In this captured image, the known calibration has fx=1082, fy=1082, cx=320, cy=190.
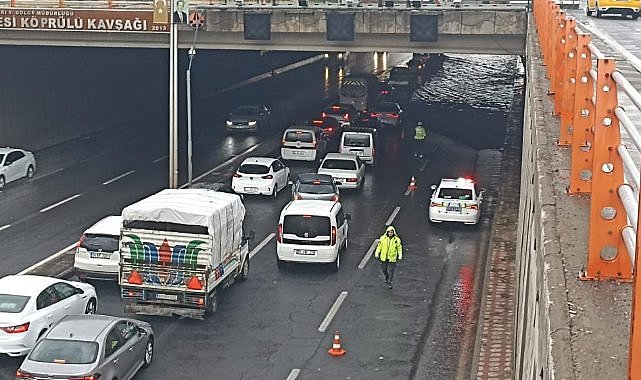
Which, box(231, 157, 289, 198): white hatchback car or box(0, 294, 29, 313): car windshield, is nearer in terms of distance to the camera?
box(0, 294, 29, 313): car windshield

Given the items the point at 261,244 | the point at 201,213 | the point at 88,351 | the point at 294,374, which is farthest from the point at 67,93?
the point at 88,351

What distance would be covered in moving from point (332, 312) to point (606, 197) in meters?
18.3

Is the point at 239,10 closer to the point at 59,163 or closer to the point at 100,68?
the point at 59,163

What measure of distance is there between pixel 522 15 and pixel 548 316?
3650 cm

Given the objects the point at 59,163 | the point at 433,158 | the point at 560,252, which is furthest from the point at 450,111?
the point at 560,252

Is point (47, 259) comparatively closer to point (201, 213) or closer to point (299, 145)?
point (201, 213)

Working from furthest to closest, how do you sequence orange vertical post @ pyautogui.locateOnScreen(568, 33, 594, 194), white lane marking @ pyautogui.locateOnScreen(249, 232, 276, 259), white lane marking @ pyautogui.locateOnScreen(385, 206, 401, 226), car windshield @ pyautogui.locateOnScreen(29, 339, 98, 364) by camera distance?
1. white lane marking @ pyautogui.locateOnScreen(385, 206, 401, 226)
2. white lane marking @ pyautogui.locateOnScreen(249, 232, 276, 259)
3. car windshield @ pyautogui.locateOnScreen(29, 339, 98, 364)
4. orange vertical post @ pyautogui.locateOnScreen(568, 33, 594, 194)

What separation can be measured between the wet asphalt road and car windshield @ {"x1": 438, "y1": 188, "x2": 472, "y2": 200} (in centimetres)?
97

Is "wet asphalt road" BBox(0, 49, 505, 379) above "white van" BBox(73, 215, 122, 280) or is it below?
below

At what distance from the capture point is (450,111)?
6372 cm

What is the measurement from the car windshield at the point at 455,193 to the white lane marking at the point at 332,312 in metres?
8.39

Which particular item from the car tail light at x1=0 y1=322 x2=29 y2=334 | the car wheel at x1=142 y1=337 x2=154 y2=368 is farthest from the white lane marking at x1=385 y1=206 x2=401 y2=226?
the car tail light at x1=0 y1=322 x2=29 y2=334

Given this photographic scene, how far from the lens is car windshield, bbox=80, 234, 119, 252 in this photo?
24766mm

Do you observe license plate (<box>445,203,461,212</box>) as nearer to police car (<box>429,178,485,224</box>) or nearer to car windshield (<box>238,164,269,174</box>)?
police car (<box>429,178,485,224</box>)
